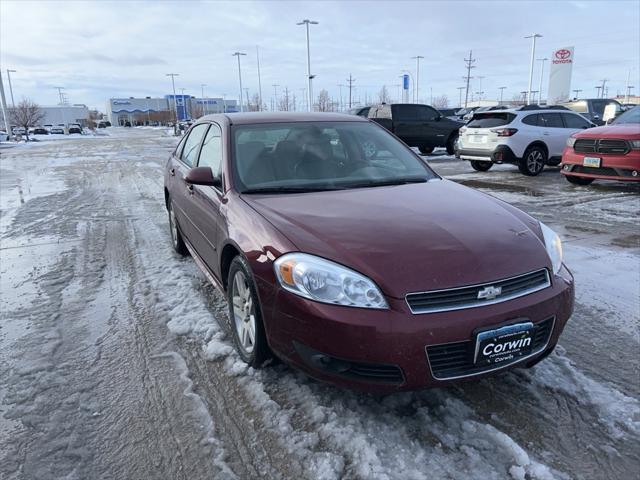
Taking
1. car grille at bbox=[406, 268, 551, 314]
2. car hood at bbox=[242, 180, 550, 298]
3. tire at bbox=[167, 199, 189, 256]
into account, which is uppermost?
car hood at bbox=[242, 180, 550, 298]

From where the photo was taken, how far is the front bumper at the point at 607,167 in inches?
333

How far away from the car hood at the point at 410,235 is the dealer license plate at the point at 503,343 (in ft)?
0.83

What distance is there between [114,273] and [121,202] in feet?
14.5

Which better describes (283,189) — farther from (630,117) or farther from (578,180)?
(630,117)

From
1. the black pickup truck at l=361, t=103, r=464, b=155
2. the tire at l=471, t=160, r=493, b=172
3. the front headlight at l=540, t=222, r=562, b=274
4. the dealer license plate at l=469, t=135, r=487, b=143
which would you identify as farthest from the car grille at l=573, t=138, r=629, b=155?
the black pickup truck at l=361, t=103, r=464, b=155

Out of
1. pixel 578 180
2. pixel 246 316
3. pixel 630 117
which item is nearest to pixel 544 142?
pixel 578 180

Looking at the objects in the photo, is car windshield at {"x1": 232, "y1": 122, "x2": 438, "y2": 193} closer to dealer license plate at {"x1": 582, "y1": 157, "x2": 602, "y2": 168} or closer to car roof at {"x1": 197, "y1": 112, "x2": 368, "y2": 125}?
car roof at {"x1": 197, "y1": 112, "x2": 368, "y2": 125}

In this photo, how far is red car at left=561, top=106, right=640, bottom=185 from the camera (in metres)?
8.48

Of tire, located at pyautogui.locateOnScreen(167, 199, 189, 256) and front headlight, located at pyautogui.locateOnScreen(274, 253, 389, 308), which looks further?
tire, located at pyautogui.locateOnScreen(167, 199, 189, 256)

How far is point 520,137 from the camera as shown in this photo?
37.6 ft

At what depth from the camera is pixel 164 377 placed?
9.71 ft

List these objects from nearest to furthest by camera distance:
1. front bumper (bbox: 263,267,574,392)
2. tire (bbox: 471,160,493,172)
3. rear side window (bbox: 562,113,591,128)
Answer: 1. front bumper (bbox: 263,267,574,392)
2. rear side window (bbox: 562,113,591,128)
3. tire (bbox: 471,160,493,172)

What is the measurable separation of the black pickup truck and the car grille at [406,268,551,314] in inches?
577

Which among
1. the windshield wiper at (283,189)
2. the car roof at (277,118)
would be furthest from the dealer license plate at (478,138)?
the windshield wiper at (283,189)
